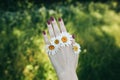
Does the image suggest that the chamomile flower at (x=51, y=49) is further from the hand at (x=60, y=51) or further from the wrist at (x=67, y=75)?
the wrist at (x=67, y=75)

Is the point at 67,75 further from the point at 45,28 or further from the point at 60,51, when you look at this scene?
the point at 45,28

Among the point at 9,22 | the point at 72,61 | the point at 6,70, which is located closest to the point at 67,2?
the point at 9,22

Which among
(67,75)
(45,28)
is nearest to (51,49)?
(67,75)

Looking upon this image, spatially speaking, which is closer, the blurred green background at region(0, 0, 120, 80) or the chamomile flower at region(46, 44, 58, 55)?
the chamomile flower at region(46, 44, 58, 55)

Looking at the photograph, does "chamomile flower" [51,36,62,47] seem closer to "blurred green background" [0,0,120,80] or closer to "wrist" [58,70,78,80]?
"wrist" [58,70,78,80]

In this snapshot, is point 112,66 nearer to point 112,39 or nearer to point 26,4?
point 112,39

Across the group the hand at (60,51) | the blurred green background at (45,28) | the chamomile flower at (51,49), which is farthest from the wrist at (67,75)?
the blurred green background at (45,28)

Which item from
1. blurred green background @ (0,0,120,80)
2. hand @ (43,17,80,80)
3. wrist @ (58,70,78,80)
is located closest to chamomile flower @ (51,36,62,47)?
hand @ (43,17,80,80)
